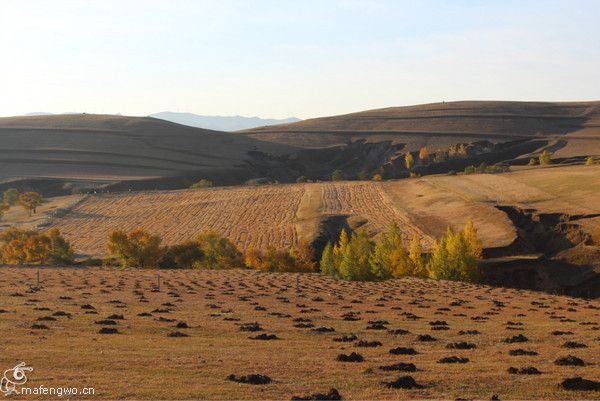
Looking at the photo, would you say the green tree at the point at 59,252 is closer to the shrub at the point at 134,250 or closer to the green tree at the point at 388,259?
the shrub at the point at 134,250

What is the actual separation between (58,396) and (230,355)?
873 cm

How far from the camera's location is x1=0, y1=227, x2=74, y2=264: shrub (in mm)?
105500

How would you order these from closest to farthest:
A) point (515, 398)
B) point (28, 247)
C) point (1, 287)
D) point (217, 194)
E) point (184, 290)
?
1. point (515, 398)
2. point (1, 287)
3. point (184, 290)
4. point (28, 247)
5. point (217, 194)

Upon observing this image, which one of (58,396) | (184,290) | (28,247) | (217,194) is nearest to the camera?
(58,396)

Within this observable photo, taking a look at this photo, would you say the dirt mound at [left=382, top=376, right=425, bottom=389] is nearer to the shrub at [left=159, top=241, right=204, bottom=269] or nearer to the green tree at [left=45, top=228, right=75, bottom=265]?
the shrub at [left=159, top=241, right=204, bottom=269]

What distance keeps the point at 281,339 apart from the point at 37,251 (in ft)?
270

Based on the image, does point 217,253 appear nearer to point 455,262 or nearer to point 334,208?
point 455,262

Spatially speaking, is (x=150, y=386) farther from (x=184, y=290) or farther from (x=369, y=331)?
(x=184, y=290)

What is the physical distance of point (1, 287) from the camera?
5359cm

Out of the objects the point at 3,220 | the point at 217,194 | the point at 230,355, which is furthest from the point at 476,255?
the point at 3,220

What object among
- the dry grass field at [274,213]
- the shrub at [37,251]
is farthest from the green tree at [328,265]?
A: the shrub at [37,251]

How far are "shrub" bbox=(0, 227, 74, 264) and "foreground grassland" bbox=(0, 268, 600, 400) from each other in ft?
149

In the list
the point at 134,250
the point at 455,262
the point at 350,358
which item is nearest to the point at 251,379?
the point at 350,358

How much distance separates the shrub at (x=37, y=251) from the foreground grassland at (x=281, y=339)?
149 feet
